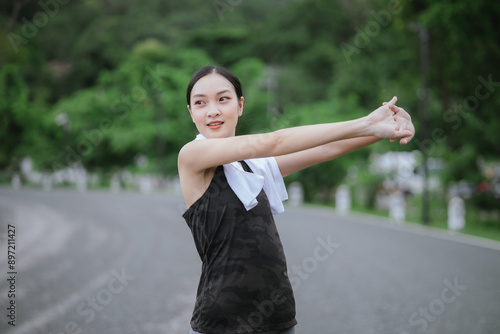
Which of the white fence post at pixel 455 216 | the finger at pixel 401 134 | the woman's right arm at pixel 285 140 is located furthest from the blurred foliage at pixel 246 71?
the woman's right arm at pixel 285 140

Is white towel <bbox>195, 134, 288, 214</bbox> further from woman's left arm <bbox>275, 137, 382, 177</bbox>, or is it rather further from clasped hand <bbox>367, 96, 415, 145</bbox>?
clasped hand <bbox>367, 96, 415, 145</bbox>

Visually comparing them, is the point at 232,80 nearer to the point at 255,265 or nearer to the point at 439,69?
the point at 255,265

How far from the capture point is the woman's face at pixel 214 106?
2.14 m

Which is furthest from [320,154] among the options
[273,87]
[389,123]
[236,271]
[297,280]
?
[273,87]

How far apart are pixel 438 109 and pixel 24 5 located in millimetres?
54191

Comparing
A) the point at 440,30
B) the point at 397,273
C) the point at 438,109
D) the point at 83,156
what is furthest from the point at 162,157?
the point at 397,273

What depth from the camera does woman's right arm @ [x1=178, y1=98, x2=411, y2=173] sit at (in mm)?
1820

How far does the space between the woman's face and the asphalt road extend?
157 inches

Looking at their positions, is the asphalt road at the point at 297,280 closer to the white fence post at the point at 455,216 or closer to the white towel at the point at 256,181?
the white fence post at the point at 455,216

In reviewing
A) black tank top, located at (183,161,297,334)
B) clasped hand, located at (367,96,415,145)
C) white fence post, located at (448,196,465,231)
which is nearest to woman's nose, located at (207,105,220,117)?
black tank top, located at (183,161,297,334)

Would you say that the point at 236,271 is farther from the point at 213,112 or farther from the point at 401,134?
the point at 401,134

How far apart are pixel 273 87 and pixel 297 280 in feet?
119

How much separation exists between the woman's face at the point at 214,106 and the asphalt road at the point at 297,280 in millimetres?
3992

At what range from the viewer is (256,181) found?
2.03 m
